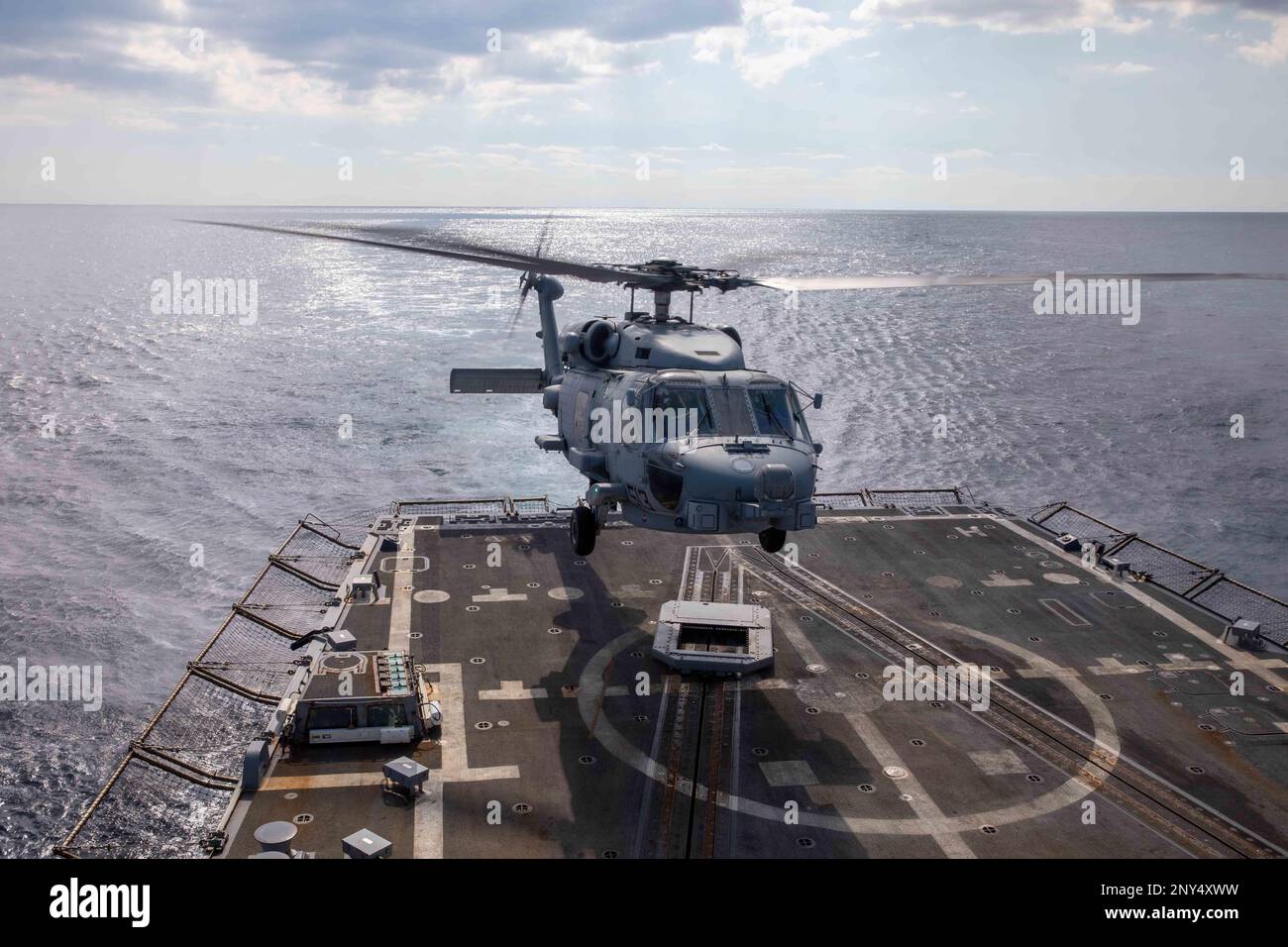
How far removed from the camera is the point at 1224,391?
73500 mm

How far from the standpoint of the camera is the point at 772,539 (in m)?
21.7

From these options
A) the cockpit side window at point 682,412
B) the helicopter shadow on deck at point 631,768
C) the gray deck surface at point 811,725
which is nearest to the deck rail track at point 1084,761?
the gray deck surface at point 811,725

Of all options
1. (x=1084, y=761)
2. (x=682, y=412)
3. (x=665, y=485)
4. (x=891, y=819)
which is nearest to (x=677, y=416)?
(x=682, y=412)

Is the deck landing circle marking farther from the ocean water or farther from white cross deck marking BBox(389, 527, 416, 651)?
the ocean water

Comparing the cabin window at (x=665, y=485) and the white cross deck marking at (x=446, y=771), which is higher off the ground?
the cabin window at (x=665, y=485)

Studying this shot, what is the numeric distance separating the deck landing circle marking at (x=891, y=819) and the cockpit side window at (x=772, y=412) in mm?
7419

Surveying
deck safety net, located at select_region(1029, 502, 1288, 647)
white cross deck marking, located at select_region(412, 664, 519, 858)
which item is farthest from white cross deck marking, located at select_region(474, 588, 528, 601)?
deck safety net, located at select_region(1029, 502, 1288, 647)

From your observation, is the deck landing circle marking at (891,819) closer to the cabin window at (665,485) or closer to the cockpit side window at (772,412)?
the cabin window at (665,485)

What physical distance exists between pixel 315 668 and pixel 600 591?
9.37 meters

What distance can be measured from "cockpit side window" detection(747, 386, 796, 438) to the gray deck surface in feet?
21.4

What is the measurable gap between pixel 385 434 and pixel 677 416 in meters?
43.0

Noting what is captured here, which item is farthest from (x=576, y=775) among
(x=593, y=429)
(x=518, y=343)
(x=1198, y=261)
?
(x=1198, y=261)

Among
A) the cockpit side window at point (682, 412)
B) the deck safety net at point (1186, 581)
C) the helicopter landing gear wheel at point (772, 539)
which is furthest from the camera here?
the deck safety net at point (1186, 581)

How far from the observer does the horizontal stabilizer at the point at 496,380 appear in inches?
1304
